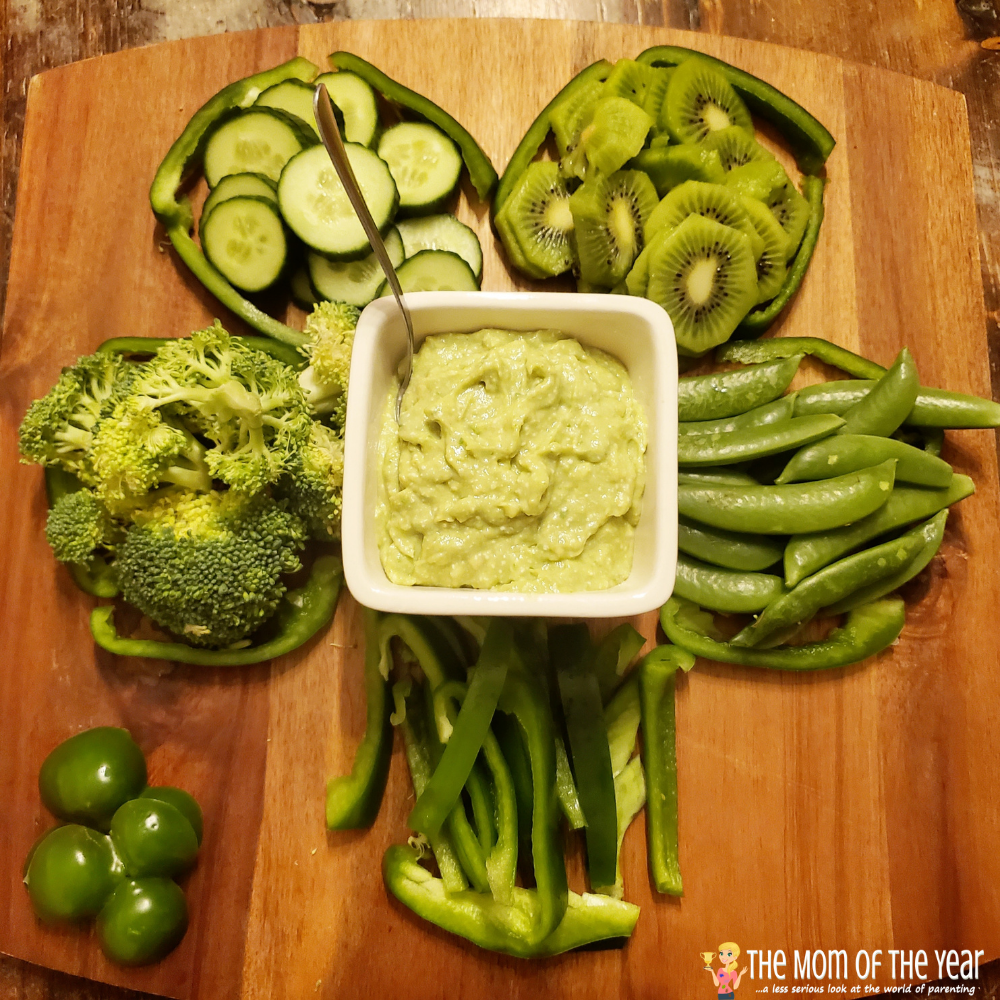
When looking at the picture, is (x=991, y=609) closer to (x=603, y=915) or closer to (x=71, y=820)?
(x=603, y=915)

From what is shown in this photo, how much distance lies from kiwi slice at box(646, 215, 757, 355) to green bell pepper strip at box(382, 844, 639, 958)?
1729 mm

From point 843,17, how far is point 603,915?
11.3ft

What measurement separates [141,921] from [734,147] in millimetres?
2953

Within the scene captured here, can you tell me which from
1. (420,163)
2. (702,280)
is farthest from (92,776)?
(702,280)

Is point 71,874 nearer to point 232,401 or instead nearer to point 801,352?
point 232,401

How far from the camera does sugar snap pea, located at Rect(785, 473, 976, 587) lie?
7.72 feet

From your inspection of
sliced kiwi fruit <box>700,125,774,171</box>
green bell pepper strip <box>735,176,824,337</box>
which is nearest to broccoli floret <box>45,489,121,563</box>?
green bell pepper strip <box>735,176,824,337</box>

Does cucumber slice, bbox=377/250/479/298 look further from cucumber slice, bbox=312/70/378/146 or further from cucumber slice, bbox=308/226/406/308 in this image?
Result: cucumber slice, bbox=312/70/378/146

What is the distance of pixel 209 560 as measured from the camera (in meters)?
2.17

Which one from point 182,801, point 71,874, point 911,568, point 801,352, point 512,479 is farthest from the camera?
point 801,352

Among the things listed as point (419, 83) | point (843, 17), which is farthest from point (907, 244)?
point (419, 83)

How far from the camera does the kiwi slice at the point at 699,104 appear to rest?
8.32 ft

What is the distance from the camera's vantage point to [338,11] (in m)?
3.13

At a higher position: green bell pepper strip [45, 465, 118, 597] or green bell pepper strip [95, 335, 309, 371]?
green bell pepper strip [95, 335, 309, 371]
